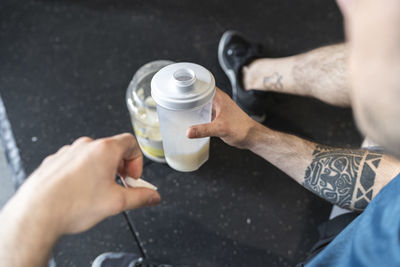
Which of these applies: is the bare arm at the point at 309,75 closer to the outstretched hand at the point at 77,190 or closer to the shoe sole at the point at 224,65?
the shoe sole at the point at 224,65

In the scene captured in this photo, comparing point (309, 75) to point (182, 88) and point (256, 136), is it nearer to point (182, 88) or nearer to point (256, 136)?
point (256, 136)

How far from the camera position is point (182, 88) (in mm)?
623

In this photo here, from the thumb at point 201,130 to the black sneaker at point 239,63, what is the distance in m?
0.41

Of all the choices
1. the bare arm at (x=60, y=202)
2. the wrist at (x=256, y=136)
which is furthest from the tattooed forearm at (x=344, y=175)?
the bare arm at (x=60, y=202)

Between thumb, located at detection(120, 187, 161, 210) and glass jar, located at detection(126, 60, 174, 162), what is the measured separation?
308 mm

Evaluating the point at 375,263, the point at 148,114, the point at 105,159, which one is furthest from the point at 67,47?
the point at 375,263

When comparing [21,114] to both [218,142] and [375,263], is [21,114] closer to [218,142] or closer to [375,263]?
[218,142]

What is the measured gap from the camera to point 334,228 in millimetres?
767

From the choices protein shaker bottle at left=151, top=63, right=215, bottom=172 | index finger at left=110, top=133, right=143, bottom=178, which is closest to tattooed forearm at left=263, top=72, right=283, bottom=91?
protein shaker bottle at left=151, top=63, right=215, bottom=172

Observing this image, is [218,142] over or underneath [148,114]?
underneath

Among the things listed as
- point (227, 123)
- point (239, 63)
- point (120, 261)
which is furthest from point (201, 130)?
point (239, 63)

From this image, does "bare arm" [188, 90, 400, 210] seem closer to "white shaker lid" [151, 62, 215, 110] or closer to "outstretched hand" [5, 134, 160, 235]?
"white shaker lid" [151, 62, 215, 110]

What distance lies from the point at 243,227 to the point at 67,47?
967mm

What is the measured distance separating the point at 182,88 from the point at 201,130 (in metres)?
0.13
